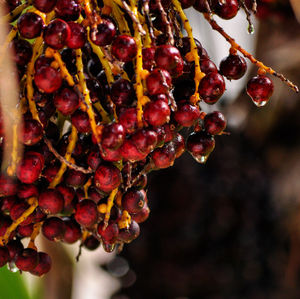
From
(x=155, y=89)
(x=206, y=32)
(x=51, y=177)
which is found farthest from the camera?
(x=206, y=32)

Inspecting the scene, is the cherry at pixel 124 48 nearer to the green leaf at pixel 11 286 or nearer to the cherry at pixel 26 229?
the cherry at pixel 26 229

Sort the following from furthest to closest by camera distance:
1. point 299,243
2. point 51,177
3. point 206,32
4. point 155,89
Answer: point 299,243 < point 206,32 < point 51,177 < point 155,89

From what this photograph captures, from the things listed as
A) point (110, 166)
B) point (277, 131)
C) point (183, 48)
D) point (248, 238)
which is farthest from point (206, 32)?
point (110, 166)

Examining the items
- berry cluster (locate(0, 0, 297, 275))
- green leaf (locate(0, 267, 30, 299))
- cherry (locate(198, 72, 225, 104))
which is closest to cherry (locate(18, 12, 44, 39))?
berry cluster (locate(0, 0, 297, 275))

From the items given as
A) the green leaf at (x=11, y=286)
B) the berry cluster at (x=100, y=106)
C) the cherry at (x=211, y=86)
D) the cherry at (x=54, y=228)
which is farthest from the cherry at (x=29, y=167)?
the green leaf at (x=11, y=286)

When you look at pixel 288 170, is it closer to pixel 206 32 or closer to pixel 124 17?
pixel 206 32

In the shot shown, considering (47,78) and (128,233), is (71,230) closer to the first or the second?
(128,233)

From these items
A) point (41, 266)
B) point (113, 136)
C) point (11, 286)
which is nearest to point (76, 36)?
point (113, 136)
